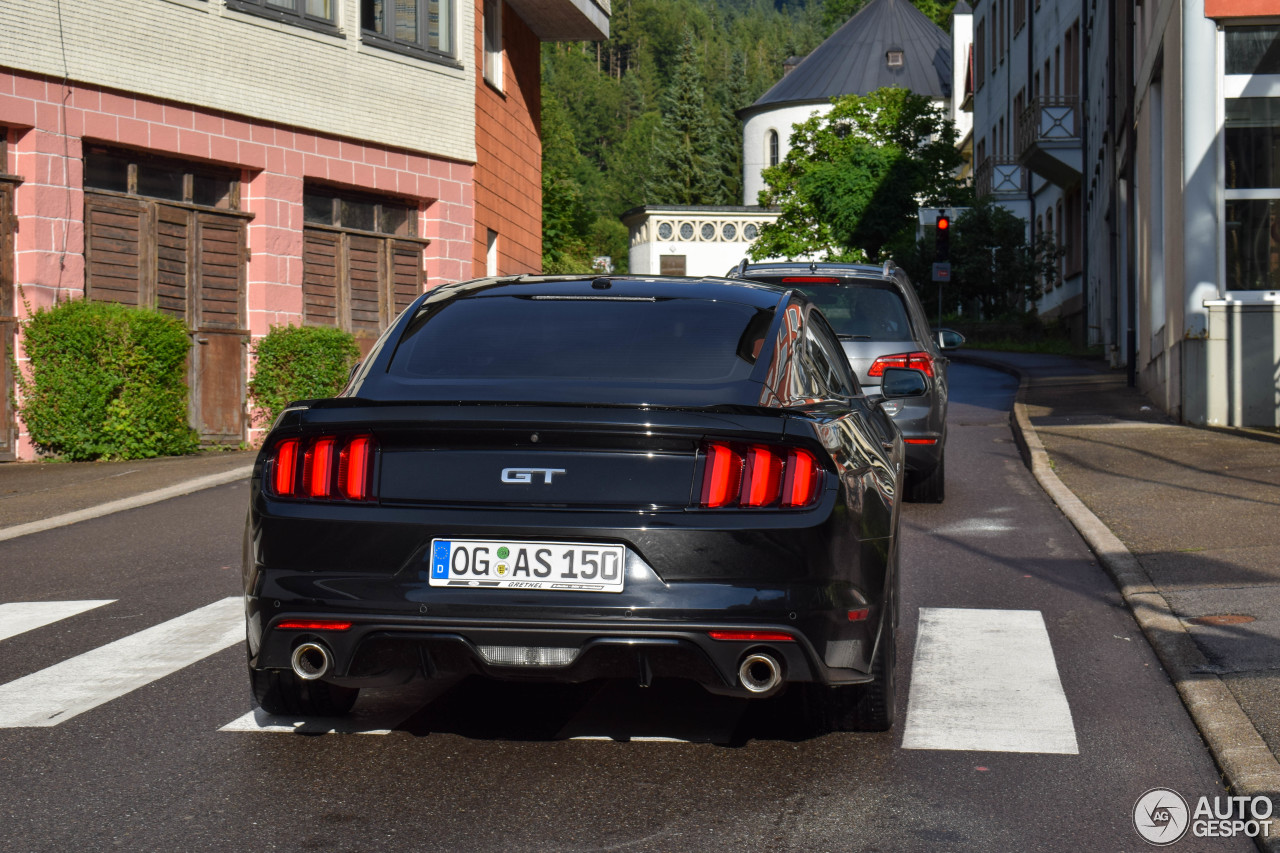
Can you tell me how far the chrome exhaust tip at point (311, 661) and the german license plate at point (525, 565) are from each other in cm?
42

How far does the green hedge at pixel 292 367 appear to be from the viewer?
732 inches

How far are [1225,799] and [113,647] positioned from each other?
15.0ft

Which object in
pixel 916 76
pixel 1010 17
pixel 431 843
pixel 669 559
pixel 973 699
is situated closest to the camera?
pixel 431 843

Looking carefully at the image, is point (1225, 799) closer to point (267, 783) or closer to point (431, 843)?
point (431, 843)

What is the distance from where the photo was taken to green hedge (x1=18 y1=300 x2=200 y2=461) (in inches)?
609

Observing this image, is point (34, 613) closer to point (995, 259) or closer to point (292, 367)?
point (292, 367)

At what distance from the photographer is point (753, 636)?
14.6 feet

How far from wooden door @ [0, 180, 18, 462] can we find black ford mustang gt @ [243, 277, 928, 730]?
11933mm

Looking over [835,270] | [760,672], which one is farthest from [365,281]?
[760,672]

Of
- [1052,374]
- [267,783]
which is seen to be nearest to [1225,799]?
[267,783]

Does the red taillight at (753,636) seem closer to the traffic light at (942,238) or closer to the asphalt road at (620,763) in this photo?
the asphalt road at (620,763)

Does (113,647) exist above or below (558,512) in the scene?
below

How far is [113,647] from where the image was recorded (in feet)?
22.2

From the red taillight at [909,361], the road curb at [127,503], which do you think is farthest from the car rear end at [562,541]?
the road curb at [127,503]
